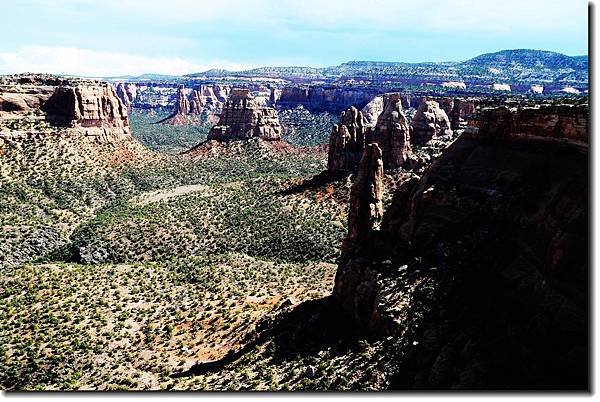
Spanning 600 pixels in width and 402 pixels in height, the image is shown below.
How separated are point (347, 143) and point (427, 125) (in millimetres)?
19682

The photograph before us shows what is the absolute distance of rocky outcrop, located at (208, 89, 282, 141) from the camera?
174125 mm

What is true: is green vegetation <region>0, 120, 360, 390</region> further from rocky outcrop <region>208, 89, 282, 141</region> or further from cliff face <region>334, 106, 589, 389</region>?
rocky outcrop <region>208, 89, 282, 141</region>

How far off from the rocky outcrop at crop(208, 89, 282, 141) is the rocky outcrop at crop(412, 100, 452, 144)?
7252 cm

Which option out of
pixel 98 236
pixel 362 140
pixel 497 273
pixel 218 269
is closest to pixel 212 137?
pixel 362 140

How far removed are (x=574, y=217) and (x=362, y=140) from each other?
8247cm

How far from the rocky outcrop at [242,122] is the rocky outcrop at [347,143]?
7148cm

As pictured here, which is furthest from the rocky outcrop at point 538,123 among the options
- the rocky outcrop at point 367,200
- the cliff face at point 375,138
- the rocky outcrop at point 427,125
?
the rocky outcrop at point 427,125

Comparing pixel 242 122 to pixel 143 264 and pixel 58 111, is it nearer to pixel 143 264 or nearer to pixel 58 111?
pixel 58 111

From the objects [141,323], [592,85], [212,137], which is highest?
[592,85]

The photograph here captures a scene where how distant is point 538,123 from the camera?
3728 cm

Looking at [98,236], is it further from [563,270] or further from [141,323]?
[563,270]

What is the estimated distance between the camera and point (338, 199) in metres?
97.8

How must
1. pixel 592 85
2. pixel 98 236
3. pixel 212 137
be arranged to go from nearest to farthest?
pixel 592 85, pixel 98 236, pixel 212 137

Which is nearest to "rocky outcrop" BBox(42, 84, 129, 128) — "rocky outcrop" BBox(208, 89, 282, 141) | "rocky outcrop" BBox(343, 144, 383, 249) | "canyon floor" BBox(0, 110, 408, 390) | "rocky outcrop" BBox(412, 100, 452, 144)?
"canyon floor" BBox(0, 110, 408, 390)
